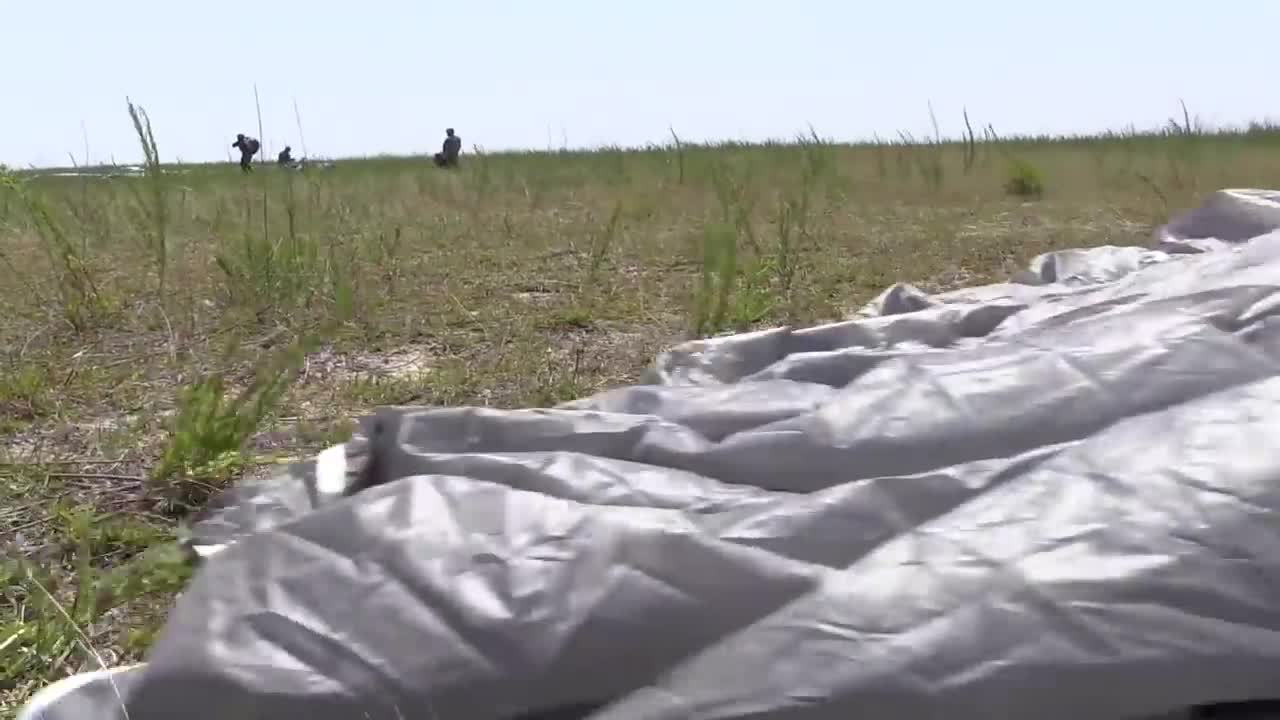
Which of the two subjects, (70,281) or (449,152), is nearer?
(70,281)

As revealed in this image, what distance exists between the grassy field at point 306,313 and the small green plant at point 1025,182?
0.30m

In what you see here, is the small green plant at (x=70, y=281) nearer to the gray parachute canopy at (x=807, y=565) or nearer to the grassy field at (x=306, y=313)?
the grassy field at (x=306, y=313)

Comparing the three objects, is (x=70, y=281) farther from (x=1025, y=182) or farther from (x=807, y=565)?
(x=1025, y=182)

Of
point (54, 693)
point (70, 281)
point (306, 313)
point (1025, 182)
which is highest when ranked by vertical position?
point (1025, 182)

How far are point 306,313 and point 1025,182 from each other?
479 cm

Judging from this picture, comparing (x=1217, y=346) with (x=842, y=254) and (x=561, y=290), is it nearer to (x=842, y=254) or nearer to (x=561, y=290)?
(x=561, y=290)

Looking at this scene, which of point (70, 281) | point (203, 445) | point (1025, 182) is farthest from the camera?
point (1025, 182)

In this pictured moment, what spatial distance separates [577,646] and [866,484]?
12.7 inches

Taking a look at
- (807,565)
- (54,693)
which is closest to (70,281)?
(54,693)

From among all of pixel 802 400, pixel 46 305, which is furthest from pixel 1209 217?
pixel 46 305

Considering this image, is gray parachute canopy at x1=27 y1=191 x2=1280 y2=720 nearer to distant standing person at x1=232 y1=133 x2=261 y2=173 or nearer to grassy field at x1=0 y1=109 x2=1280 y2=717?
grassy field at x1=0 y1=109 x2=1280 y2=717

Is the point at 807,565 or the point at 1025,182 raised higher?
the point at 1025,182

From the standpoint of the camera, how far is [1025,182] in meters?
5.80

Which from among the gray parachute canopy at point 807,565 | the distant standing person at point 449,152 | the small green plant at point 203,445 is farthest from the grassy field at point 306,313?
the distant standing person at point 449,152
